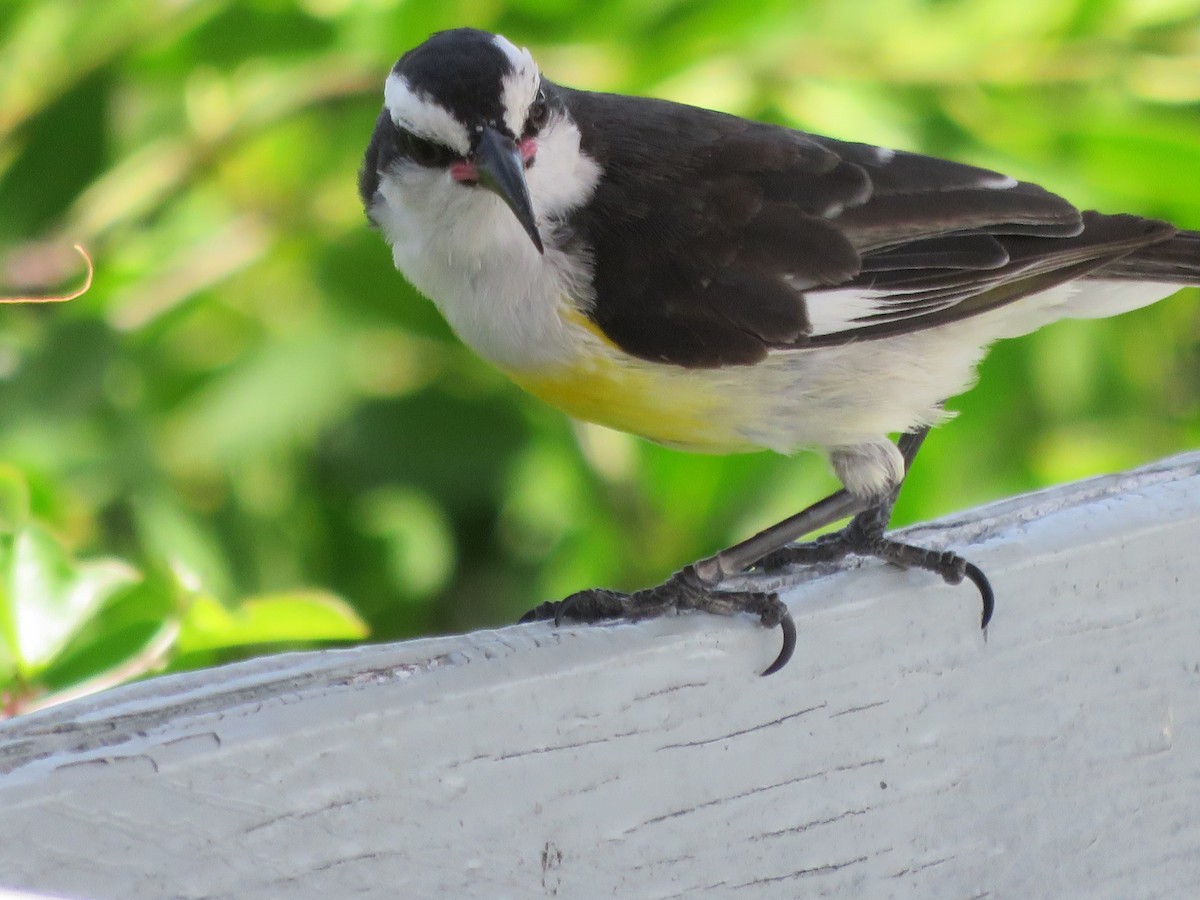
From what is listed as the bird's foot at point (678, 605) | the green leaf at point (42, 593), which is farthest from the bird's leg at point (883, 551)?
the green leaf at point (42, 593)

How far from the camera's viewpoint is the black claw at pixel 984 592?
1.73m

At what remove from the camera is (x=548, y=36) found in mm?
3113

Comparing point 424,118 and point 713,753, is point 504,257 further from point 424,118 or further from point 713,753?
point 713,753

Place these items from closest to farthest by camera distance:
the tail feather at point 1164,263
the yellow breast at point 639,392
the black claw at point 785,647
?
the black claw at point 785,647 → the yellow breast at point 639,392 → the tail feather at point 1164,263

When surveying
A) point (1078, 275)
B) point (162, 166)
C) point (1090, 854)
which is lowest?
point (1090, 854)

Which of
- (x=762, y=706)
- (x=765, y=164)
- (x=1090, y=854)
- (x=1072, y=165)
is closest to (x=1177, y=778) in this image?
(x=1090, y=854)

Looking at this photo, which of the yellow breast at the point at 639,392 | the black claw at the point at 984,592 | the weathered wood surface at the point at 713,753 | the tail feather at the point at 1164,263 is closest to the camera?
the weathered wood surface at the point at 713,753

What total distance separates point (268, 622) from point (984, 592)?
0.84 meters

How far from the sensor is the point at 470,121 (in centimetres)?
217

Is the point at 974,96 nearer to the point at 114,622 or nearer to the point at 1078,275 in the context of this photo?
the point at 1078,275

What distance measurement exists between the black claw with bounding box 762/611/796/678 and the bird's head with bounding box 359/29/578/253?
671 millimetres

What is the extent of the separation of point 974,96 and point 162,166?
1.72m

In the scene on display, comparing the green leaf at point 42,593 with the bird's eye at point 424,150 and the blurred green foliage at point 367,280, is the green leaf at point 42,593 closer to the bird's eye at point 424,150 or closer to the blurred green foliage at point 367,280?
the bird's eye at point 424,150

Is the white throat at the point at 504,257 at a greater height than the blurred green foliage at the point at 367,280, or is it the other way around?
the blurred green foliage at the point at 367,280
